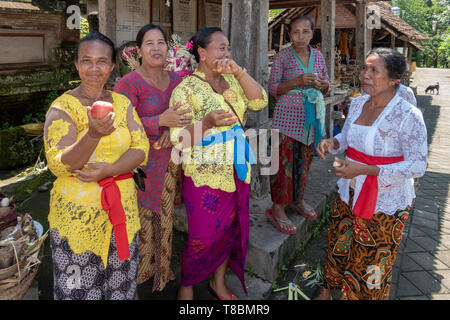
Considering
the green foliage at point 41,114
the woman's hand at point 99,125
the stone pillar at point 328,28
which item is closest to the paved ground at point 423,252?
the woman's hand at point 99,125

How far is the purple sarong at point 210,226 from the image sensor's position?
7.56ft

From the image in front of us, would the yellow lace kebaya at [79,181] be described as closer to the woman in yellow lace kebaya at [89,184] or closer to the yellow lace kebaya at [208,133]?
the woman in yellow lace kebaya at [89,184]

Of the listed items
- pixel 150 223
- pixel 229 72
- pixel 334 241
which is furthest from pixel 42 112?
pixel 334 241

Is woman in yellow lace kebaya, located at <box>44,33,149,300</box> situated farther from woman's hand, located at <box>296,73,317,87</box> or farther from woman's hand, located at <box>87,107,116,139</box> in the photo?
woman's hand, located at <box>296,73,317,87</box>

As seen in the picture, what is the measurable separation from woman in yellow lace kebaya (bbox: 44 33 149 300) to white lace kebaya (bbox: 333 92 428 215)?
1.43m

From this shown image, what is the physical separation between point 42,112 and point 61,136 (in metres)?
6.39

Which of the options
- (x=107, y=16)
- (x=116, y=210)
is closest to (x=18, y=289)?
(x=116, y=210)

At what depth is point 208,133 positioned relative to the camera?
2.21m

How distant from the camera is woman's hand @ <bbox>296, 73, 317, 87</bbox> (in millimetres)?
→ 2783

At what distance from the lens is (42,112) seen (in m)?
7.14

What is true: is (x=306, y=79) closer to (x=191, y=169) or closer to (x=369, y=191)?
(x=369, y=191)

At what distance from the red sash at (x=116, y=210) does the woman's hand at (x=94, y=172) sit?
81 millimetres

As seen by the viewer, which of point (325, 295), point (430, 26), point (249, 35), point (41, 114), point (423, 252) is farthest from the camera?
point (430, 26)

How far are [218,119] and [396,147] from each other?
1.16m
